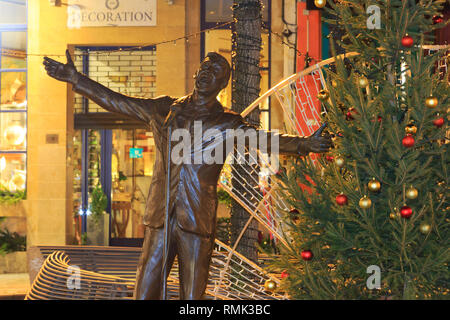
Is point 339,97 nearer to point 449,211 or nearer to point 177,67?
point 449,211

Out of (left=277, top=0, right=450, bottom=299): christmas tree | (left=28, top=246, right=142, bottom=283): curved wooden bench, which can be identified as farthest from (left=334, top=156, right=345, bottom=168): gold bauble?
(left=28, top=246, right=142, bottom=283): curved wooden bench

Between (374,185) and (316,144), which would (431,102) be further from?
(316,144)

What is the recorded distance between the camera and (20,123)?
10.7 metres

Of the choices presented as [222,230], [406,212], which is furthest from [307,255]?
[222,230]

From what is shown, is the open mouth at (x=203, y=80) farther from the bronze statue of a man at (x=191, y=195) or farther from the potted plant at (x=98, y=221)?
the potted plant at (x=98, y=221)

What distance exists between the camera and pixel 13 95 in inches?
422

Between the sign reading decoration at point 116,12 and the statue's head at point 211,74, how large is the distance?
274 inches

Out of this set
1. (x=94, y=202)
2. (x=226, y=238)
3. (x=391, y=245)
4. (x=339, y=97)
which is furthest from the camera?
(x=94, y=202)

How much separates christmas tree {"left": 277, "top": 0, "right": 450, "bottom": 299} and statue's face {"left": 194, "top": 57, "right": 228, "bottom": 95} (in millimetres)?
655

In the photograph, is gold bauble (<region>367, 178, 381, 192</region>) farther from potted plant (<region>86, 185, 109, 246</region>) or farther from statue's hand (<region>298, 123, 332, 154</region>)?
potted plant (<region>86, 185, 109, 246</region>)

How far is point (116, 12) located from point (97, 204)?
2.84m

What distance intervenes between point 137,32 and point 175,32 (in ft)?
1.85

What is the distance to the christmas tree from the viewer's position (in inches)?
141
